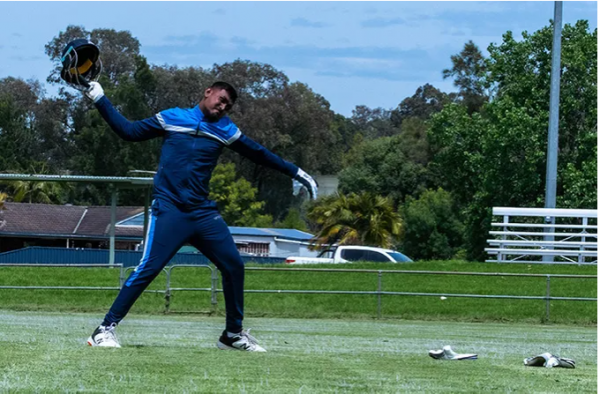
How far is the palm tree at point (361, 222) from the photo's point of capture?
5272 cm

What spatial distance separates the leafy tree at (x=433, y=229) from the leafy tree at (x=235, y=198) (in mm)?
13173

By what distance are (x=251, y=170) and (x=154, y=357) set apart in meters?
72.0

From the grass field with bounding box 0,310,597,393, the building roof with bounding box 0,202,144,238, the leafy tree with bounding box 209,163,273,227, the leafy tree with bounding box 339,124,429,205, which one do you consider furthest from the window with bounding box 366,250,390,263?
the leafy tree with bounding box 339,124,429,205

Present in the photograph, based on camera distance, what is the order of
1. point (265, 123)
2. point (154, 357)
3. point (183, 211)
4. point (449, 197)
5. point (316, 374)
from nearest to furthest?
1. point (316, 374)
2. point (154, 357)
3. point (183, 211)
4. point (449, 197)
5. point (265, 123)

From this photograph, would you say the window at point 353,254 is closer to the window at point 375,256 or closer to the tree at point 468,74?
the window at point 375,256

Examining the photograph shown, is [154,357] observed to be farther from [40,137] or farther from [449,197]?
[40,137]

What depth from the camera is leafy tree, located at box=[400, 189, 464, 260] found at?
6331 centimetres

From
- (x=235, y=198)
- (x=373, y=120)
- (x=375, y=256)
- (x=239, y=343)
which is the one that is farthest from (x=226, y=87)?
(x=373, y=120)

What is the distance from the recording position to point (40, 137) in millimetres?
80125

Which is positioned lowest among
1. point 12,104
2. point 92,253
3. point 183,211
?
point 92,253

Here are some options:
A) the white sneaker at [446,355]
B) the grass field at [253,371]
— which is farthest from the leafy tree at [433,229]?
the white sneaker at [446,355]

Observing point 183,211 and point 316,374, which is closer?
point 316,374

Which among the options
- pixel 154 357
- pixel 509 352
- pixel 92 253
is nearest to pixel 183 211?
pixel 154 357

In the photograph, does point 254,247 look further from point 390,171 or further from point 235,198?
point 390,171
